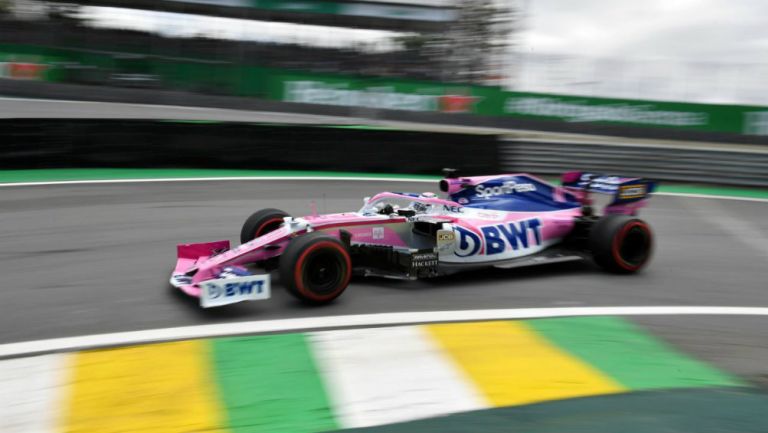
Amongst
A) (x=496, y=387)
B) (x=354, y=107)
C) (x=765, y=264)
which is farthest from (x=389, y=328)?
(x=354, y=107)

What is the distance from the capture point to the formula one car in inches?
199

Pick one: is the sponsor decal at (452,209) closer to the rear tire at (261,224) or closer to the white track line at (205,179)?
the rear tire at (261,224)

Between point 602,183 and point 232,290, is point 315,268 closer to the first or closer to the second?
point 232,290

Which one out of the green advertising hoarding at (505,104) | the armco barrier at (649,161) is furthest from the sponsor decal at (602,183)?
the green advertising hoarding at (505,104)

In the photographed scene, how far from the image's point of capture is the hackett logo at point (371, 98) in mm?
21531

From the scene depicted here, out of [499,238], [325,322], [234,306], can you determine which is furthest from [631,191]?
[234,306]

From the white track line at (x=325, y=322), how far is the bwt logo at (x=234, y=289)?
0.23 m

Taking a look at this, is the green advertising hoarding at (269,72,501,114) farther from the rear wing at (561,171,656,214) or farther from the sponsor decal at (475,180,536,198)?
the sponsor decal at (475,180,536,198)

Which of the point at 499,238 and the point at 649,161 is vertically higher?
the point at 649,161

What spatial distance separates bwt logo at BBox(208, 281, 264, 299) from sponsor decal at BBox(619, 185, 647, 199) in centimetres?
402

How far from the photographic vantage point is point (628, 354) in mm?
4602

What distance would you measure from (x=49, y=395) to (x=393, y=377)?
1.93m

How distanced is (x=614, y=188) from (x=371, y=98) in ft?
51.2

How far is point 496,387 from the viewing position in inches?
156
